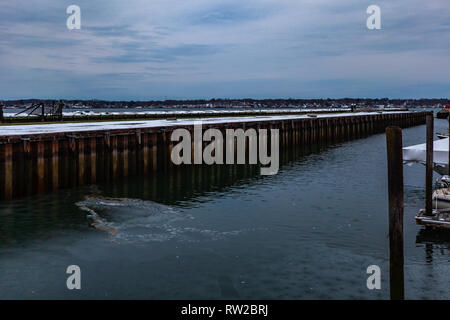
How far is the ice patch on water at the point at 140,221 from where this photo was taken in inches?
764

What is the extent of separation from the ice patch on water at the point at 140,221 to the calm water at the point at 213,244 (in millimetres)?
49

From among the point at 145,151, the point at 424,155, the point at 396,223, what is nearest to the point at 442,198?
the point at 424,155

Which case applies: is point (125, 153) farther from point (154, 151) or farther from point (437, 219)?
point (437, 219)

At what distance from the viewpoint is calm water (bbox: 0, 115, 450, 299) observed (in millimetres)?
14398

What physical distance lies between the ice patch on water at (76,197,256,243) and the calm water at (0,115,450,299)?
0.16 ft

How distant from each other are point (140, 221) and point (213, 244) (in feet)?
15.7

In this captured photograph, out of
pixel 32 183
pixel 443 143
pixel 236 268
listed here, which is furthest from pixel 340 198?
pixel 32 183

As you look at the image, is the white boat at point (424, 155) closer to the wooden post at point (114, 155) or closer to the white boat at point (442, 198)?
the white boat at point (442, 198)

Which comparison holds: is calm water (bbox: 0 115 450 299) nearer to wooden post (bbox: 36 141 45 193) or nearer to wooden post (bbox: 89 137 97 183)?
Result: wooden post (bbox: 36 141 45 193)

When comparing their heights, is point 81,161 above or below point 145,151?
below

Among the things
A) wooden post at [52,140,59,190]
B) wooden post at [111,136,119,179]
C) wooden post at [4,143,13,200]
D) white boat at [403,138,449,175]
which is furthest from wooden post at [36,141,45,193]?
white boat at [403,138,449,175]

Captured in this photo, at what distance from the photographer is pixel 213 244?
61.2 ft

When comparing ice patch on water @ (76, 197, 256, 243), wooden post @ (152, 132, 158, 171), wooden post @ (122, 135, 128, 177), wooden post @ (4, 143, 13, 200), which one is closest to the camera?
ice patch on water @ (76, 197, 256, 243)

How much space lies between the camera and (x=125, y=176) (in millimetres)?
32656
